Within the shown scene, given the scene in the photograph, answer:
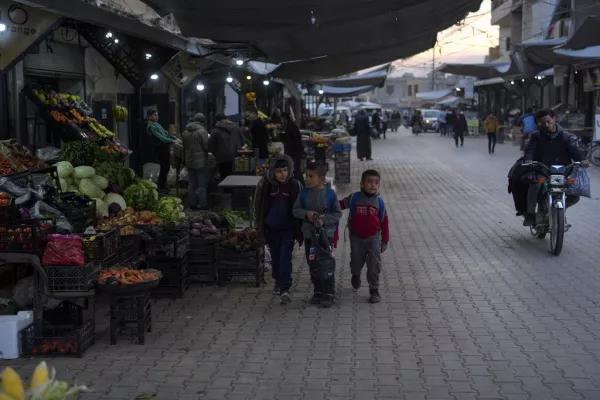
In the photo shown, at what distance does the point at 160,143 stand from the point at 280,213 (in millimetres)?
8209

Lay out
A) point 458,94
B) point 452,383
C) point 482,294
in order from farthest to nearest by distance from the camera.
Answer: point 458,94 < point 482,294 < point 452,383

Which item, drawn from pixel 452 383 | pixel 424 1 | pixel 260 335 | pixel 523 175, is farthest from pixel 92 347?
pixel 523 175

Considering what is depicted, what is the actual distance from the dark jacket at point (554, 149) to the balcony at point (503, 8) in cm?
3982

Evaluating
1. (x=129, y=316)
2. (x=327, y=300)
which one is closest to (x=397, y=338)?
(x=327, y=300)

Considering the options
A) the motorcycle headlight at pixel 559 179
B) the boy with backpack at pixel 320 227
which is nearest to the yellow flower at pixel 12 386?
the boy with backpack at pixel 320 227

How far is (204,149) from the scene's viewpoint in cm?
1478

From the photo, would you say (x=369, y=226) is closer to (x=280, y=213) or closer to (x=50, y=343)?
(x=280, y=213)

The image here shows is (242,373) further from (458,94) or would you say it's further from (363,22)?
(458,94)

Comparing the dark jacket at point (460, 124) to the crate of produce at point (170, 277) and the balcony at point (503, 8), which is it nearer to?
the balcony at point (503, 8)

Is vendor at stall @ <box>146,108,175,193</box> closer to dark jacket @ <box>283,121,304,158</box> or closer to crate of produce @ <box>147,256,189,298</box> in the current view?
dark jacket @ <box>283,121,304,158</box>

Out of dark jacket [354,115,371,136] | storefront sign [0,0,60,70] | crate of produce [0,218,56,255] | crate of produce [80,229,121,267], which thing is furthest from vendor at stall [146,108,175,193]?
dark jacket [354,115,371,136]

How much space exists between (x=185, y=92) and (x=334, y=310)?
12.7 meters

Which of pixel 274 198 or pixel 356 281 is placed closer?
pixel 274 198

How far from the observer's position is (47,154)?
37.0ft
